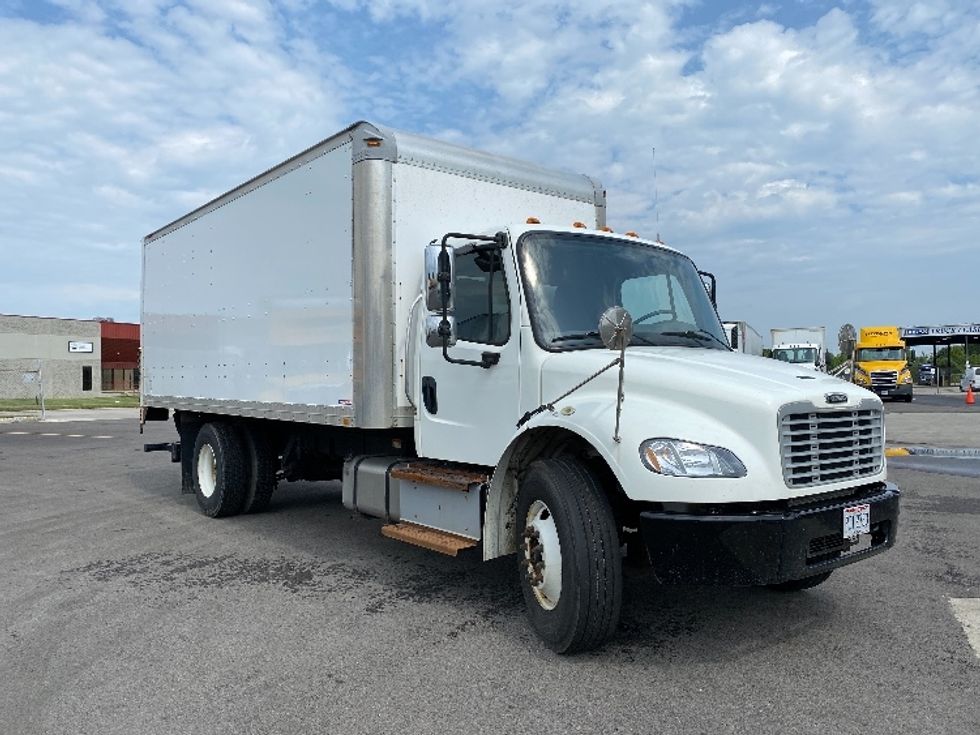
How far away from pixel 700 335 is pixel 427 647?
262 cm

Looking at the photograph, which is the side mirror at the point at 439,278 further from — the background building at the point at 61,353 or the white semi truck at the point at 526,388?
the background building at the point at 61,353

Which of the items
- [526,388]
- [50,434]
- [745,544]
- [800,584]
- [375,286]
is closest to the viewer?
[745,544]

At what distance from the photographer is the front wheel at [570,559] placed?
13.1 feet

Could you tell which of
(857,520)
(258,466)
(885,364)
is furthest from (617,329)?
(885,364)

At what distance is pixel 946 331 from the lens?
197 feet

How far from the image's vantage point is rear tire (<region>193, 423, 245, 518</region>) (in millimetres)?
8414

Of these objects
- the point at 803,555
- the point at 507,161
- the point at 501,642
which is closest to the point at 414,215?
the point at 507,161

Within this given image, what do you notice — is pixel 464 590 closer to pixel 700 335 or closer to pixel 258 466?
pixel 700 335

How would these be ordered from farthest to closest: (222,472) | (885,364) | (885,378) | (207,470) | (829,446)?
(885,364) → (885,378) → (207,470) → (222,472) → (829,446)

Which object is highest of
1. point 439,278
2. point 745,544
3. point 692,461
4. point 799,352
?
point 799,352

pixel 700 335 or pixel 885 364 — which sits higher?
pixel 885 364

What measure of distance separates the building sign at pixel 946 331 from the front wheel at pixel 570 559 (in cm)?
6359

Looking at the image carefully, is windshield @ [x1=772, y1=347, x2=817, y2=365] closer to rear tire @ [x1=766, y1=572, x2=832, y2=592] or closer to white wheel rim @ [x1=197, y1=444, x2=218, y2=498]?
white wheel rim @ [x1=197, y1=444, x2=218, y2=498]

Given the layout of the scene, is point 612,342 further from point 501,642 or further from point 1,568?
Answer: point 1,568
